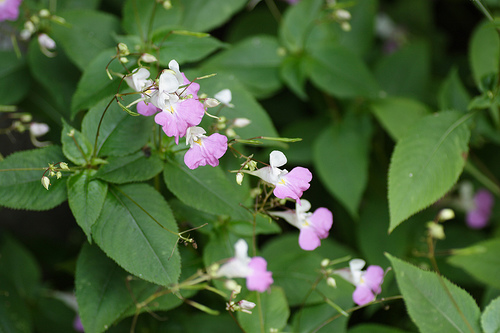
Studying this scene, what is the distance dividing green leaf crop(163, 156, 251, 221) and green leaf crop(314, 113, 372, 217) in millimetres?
740

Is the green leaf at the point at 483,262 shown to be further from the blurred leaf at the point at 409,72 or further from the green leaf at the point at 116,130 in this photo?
the green leaf at the point at 116,130

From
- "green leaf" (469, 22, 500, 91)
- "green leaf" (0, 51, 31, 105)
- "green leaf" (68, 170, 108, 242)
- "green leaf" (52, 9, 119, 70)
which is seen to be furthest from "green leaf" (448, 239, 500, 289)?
"green leaf" (0, 51, 31, 105)

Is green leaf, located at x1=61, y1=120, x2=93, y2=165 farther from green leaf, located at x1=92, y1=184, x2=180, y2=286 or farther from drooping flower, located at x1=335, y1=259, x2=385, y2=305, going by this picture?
drooping flower, located at x1=335, y1=259, x2=385, y2=305

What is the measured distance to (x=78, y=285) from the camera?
1276 millimetres

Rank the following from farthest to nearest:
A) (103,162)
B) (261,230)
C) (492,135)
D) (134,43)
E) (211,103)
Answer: (492,135) → (134,43) → (261,230) → (103,162) → (211,103)

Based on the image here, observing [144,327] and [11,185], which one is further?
[144,327]

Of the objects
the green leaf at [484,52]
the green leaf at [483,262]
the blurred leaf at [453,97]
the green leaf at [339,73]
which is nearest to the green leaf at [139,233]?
the green leaf at [339,73]

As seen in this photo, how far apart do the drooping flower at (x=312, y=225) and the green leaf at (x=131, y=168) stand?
0.44 m

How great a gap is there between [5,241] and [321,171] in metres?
1.50

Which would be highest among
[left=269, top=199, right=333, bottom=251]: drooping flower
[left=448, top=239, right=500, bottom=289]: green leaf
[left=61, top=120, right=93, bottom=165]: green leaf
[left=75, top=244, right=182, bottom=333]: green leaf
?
[left=61, top=120, right=93, bottom=165]: green leaf

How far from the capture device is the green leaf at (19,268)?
6.19ft

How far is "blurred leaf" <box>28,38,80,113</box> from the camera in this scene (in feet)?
5.71

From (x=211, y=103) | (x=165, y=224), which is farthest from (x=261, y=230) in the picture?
(x=211, y=103)

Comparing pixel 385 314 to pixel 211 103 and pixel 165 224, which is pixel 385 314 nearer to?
pixel 165 224
